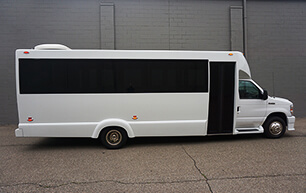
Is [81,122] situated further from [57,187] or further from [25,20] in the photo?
[25,20]

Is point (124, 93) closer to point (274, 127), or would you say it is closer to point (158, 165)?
point (158, 165)

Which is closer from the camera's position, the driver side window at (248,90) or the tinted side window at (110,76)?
the tinted side window at (110,76)

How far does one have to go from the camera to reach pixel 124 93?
5199 mm

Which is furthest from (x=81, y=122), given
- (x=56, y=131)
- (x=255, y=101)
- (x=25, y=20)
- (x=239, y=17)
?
(x=239, y=17)

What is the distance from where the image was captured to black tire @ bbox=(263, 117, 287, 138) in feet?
19.8

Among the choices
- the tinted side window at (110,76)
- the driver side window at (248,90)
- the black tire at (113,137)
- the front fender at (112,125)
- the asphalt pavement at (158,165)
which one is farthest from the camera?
the driver side window at (248,90)

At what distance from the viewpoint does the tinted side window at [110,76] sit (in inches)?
196

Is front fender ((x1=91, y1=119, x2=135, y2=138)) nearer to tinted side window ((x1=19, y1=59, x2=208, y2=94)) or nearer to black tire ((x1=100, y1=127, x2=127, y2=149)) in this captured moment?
black tire ((x1=100, y1=127, x2=127, y2=149))

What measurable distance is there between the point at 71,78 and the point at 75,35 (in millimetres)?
4609

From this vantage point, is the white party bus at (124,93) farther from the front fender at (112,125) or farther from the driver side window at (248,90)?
the driver side window at (248,90)

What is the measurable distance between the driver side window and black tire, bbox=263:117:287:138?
34.5 inches

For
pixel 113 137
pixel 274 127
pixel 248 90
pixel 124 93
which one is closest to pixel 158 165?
pixel 113 137

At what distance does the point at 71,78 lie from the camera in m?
5.08

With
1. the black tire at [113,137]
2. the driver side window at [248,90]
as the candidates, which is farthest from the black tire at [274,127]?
the black tire at [113,137]
